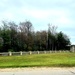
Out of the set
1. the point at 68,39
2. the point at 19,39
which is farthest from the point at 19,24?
the point at 68,39

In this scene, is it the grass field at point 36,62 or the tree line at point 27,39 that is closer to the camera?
the grass field at point 36,62

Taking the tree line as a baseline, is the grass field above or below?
below

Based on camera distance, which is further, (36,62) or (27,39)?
(27,39)

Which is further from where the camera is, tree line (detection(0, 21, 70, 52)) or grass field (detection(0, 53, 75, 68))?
tree line (detection(0, 21, 70, 52))

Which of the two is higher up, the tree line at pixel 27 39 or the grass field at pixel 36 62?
the tree line at pixel 27 39

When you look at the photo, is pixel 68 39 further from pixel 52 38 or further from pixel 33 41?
pixel 33 41

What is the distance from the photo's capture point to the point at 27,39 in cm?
10588

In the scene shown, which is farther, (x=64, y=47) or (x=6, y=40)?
(x=64, y=47)

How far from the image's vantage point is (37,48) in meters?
108

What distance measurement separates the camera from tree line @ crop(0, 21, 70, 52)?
9644 centimetres

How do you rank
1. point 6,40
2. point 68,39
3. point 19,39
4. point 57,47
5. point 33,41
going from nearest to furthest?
point 6,40 → point 19,39 → point 33,41 → point 57,47 → point 68,39

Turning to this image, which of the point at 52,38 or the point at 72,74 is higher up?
the point at 52,38

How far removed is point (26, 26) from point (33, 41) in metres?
7.19

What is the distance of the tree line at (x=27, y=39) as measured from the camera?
9644cm
